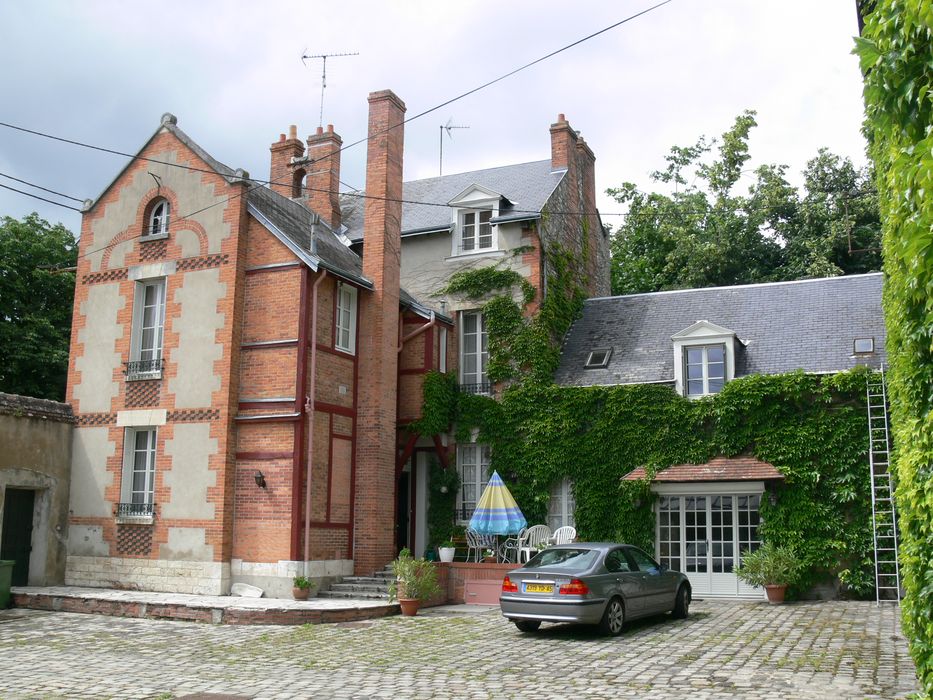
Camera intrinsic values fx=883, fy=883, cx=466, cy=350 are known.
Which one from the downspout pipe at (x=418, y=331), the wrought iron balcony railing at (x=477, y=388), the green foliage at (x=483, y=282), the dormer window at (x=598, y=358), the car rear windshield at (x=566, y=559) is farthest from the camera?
the green foliage at (x=483, y=282)

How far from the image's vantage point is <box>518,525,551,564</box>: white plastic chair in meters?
19.1

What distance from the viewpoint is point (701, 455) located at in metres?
18.7

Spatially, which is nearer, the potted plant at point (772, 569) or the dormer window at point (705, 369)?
the potted plant at point (772, 569)

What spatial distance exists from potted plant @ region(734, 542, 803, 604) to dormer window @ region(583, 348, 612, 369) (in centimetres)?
566

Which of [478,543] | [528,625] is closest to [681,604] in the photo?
[528,625]

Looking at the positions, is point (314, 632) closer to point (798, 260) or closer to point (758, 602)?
point (758, 602)

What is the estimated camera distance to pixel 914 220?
16.8 feet

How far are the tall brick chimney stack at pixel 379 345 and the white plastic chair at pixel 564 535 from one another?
3.55 meters

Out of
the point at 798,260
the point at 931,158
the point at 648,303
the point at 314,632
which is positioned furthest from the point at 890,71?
the point at 798,260

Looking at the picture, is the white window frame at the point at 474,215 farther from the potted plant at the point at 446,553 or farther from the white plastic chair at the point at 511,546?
the potted plant at the point at 446,553

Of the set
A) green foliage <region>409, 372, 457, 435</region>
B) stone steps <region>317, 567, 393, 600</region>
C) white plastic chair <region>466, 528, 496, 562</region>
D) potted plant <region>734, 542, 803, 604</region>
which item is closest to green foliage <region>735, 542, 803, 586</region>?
potted plant <region>734, 542, 803, 604</region>

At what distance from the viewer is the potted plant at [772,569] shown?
56.7 feet

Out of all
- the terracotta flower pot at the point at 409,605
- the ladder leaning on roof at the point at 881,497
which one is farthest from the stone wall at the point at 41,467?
the ladder leaning on roof at the point at 881,497

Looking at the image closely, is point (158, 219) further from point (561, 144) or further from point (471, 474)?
point (561, 144)
